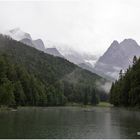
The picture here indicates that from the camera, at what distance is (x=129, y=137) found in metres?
50.5

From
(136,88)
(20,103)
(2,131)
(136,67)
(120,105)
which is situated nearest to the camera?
(2,131)

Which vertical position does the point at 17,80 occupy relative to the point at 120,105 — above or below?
above

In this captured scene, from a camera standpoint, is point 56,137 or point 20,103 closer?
point 56,137

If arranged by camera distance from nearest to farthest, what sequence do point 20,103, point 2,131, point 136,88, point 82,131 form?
point 2,131 → point 82,131 → point 136,88 → point 20,103

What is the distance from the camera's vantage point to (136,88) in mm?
133625

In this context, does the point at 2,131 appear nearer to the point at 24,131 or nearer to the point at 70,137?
the point at 24,131

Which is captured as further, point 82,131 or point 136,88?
point 136,88

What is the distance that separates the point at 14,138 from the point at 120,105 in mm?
128038

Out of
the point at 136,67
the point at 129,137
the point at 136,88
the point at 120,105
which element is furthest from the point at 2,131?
the point at 120,105

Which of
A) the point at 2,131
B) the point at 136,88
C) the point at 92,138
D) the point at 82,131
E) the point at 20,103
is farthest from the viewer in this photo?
the point at 20,103

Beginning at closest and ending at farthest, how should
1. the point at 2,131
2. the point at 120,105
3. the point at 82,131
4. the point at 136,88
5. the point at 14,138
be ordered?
the point at 14,138 → the point at 2,131 → the point at 82,131 → the point at 136,88 → the point at 120,105

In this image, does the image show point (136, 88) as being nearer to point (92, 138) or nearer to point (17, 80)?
point (17, 80)

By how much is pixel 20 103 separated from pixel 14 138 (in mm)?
110564

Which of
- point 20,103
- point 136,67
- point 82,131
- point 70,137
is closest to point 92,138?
point 70,137
